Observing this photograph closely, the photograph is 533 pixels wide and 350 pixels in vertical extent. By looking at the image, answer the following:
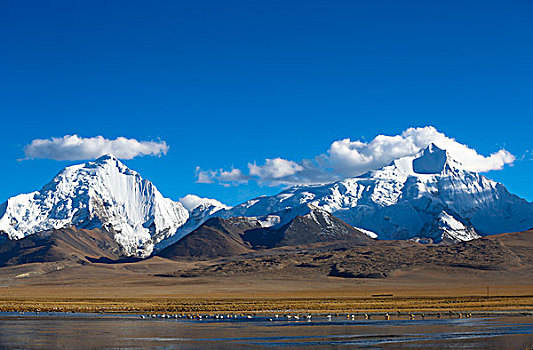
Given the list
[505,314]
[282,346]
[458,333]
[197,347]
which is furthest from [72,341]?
[505,314]

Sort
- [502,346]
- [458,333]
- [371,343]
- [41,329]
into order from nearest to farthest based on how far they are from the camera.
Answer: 1. [502,346]
2. [371,343]
3. [458,333]
4. [41,329]

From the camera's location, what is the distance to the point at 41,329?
77.8m

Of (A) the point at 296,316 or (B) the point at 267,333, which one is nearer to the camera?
(B) the point at 267,333

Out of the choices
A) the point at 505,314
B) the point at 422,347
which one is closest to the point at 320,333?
the point at 422,347

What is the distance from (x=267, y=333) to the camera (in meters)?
71.2

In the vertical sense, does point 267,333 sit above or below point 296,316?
below

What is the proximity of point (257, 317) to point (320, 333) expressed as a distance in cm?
2666

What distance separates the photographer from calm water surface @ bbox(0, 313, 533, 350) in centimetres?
6028

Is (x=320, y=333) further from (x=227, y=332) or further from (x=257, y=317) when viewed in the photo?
(x=257, y=317)

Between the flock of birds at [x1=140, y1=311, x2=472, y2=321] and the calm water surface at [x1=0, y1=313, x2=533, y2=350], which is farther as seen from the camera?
the flock of birds at [x1=140, y1=311, x2=472, y2=321]

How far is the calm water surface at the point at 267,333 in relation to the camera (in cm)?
6028

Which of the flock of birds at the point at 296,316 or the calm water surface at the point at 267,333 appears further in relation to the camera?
the flock of birds at the point at 296,316

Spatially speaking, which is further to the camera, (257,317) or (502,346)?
(257,317)

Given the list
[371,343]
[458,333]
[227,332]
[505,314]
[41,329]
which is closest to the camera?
[371,343]
